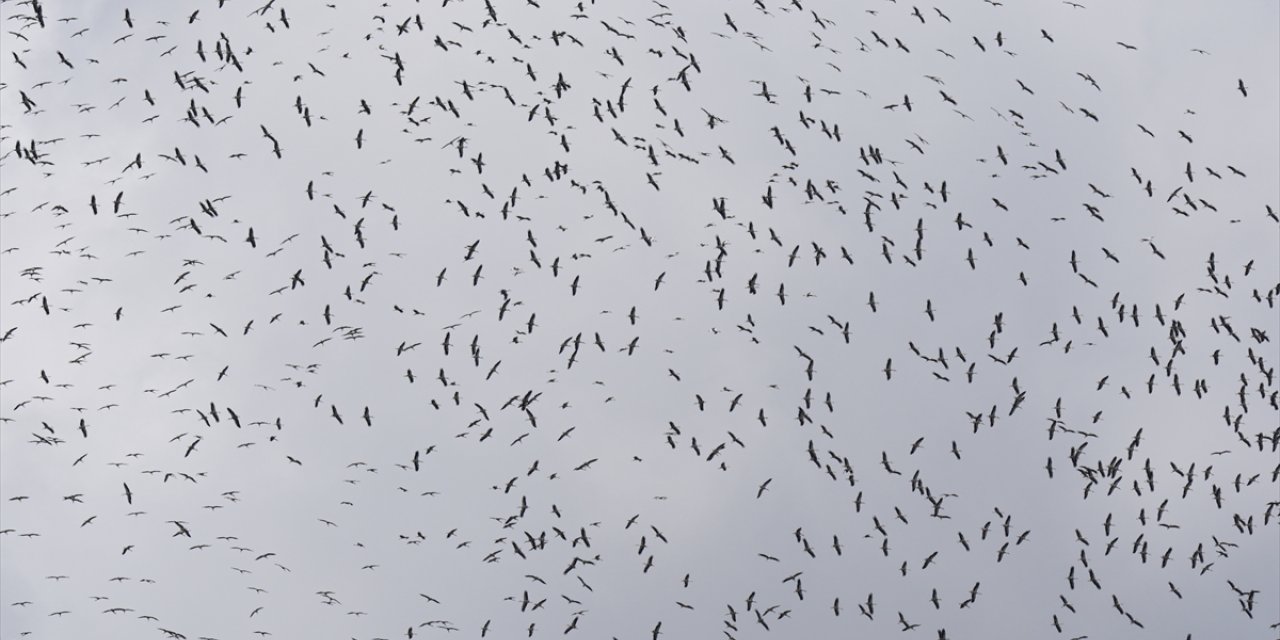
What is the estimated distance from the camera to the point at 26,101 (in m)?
53.5

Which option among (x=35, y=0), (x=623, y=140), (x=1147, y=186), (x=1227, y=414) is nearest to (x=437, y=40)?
(x=623, y=140)

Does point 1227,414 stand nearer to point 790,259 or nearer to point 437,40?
point 790,259

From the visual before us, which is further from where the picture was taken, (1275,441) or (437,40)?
(1275,441)

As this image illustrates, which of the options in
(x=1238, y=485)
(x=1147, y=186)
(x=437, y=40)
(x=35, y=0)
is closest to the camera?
(x=35, y=0)

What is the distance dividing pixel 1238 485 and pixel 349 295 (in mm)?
37744

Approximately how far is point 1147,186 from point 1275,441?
1254cm

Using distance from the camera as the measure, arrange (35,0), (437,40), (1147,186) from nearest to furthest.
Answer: (35,0)
(437,40)
(1147,186)

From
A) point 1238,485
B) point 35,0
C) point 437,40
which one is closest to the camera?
point 35,0

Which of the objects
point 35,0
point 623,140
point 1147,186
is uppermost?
point 35,0

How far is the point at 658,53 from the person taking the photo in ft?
205

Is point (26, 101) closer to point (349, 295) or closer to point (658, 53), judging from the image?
point (349, 295)

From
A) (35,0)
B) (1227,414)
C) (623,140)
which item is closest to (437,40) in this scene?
(623,140)

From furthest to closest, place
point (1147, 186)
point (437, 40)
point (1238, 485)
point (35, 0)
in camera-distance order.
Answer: point (1238, 485) < point (1147, 186) < point (437, 40) < point (35, 0)

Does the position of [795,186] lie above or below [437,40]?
below
